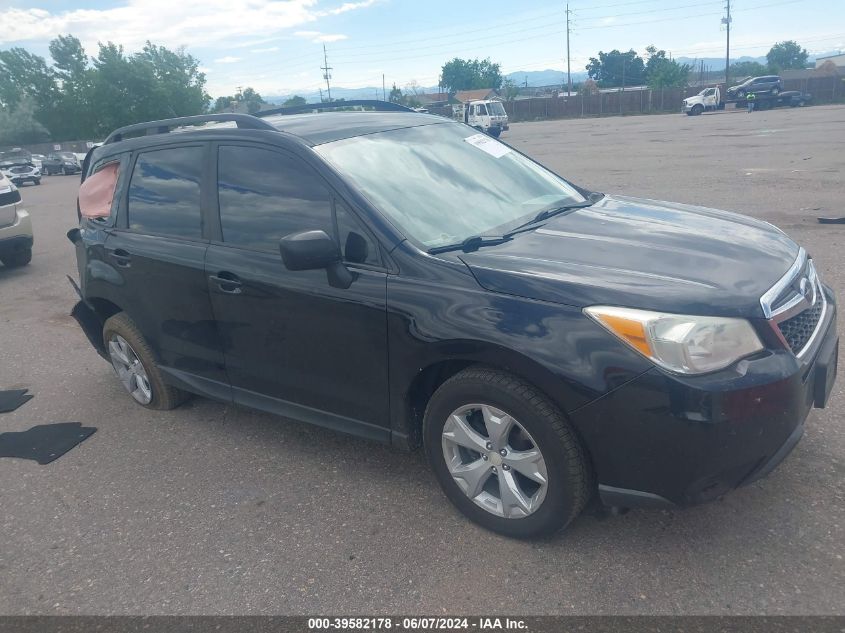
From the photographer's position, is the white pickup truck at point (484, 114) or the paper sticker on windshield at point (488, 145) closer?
the paper sticker on windshield at point (488, 145)

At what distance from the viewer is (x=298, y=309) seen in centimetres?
345

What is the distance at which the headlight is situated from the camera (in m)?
2.53

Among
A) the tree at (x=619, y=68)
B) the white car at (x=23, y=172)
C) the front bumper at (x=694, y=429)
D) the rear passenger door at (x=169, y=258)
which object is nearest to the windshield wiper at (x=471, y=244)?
the front bumper at (x=694, y=429)

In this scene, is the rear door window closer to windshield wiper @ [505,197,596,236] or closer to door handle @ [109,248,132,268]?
door handle @ [109,248,132,268]

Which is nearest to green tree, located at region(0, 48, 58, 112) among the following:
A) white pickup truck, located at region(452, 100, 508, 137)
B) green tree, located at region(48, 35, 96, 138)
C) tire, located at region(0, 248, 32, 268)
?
green tree, located at region(48, 35, 96, 138)

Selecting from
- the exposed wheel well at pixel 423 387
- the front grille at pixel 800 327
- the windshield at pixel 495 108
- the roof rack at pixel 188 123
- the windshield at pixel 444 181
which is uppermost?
the windshield at pixel 495 108

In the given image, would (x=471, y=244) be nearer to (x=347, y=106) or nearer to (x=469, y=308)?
(x=469, y=308)

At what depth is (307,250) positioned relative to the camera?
10.1 feet

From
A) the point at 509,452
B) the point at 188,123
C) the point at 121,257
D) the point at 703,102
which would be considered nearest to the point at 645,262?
the point at 509,452

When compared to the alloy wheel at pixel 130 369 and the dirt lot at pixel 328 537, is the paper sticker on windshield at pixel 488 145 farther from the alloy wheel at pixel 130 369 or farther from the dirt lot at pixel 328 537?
the alloy wheel at pixel 130 369

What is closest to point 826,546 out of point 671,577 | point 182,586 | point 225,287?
point 671,577

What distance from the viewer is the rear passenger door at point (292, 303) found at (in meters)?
3.25

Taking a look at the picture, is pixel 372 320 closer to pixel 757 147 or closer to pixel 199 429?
pixel 199 429

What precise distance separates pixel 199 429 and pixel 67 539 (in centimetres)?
117
